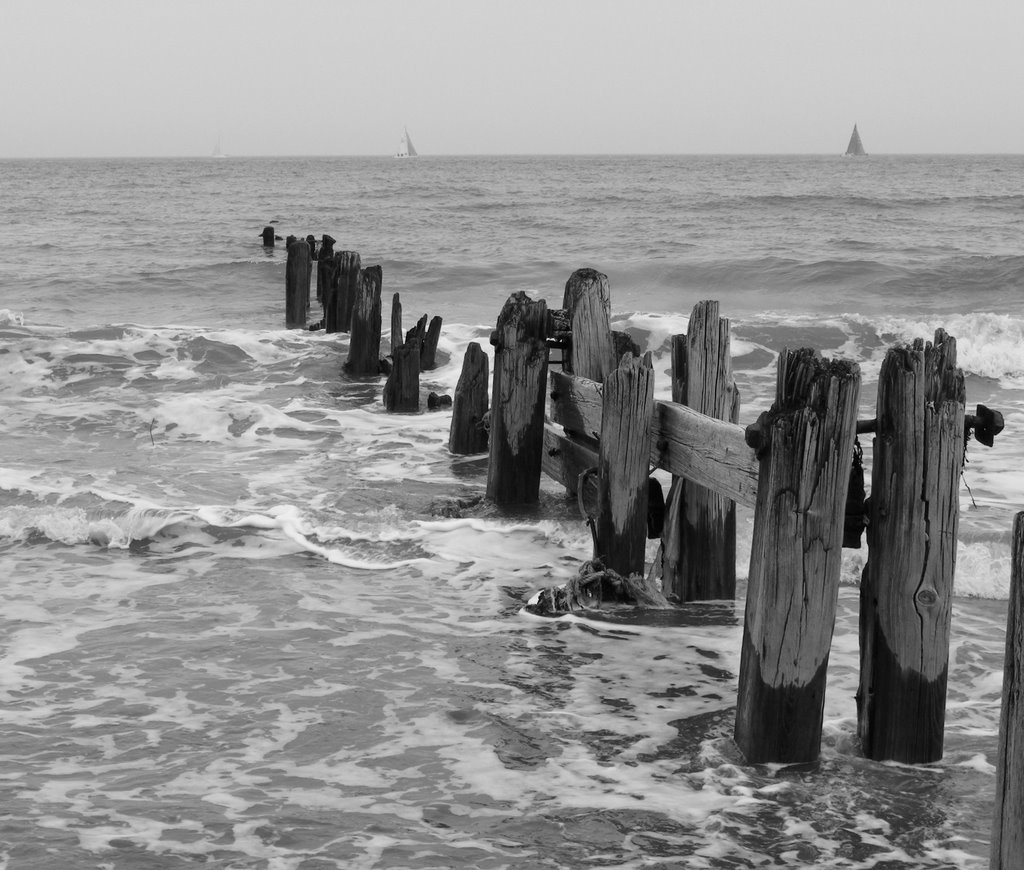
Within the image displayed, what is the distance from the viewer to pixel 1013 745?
3.01 metres

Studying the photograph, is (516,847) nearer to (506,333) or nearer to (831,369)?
(831,369)

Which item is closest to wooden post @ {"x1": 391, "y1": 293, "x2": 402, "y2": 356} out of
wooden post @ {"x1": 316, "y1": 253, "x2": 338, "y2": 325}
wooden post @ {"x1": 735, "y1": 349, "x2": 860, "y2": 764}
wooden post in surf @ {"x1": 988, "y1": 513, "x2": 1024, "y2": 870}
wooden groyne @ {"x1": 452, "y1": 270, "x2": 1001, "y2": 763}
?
wooden post @ {"x1": 316, "y1": 253, "x2": 338, "y2": 325}

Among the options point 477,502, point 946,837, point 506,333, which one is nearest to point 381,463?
point 477,502

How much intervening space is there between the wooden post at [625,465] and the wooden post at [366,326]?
25.2 feet

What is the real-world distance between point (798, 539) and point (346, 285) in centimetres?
1267

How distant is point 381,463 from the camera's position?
33.4 ft

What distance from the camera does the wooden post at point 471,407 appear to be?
9.95 metres

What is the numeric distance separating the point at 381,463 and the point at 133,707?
4.94 meters

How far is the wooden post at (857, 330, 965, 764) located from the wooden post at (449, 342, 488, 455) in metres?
5.73

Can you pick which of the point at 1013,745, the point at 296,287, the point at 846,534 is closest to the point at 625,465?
the point at 846,534

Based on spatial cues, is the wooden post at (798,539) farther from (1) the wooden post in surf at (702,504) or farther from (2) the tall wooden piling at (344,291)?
(2) the tall wooden piling at (344,291)

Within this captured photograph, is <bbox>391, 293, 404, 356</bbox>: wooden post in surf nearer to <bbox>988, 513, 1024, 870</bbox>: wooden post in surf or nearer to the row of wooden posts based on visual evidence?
the row of wooden posts

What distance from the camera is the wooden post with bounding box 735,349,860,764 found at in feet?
14.0

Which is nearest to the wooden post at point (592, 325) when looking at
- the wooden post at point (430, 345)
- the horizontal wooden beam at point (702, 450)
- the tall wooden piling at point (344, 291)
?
the horizontal wooden beam at point (702, 450)
